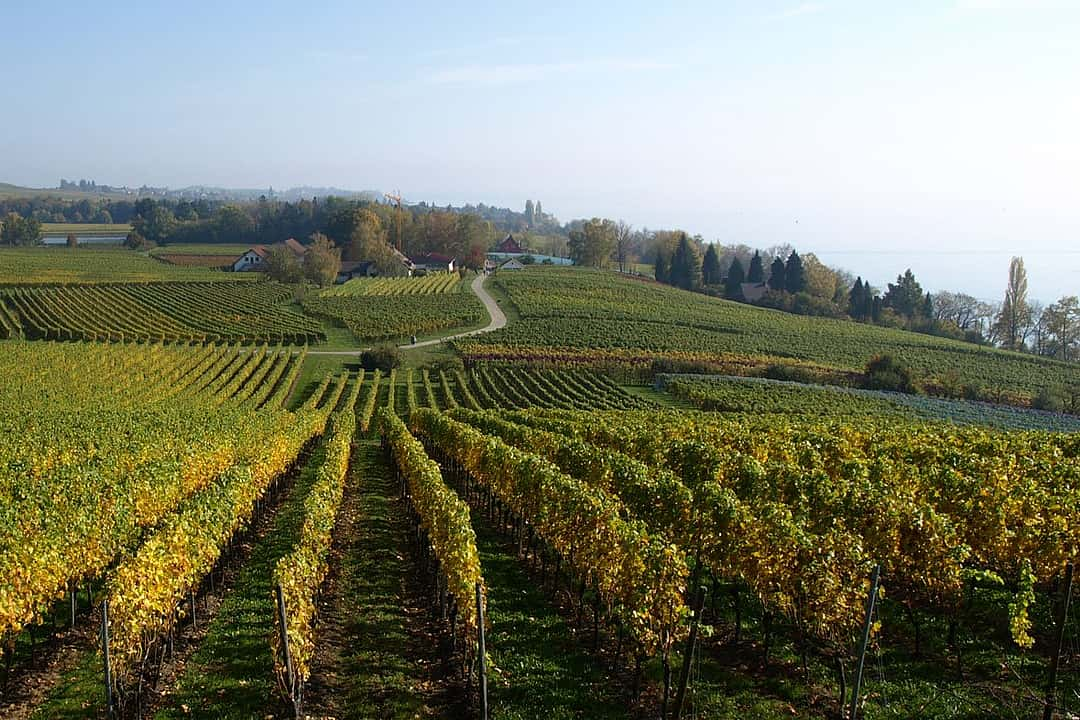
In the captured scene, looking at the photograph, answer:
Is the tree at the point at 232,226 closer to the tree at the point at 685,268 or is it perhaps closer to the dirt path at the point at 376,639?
the tree at the point at 685,268

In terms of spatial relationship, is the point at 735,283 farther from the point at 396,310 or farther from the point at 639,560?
the point at 639,560

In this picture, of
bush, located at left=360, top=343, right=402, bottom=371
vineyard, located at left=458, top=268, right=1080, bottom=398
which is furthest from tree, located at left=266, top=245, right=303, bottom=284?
bush, located at left=360, top=343, right=402, bottom=371

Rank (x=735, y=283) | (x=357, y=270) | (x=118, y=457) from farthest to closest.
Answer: (x=357, y=270)
(x=735, y=283)
(x=118, y=457)

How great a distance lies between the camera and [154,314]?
284 ft

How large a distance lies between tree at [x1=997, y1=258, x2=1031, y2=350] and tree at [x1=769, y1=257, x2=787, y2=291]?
31.3 meters

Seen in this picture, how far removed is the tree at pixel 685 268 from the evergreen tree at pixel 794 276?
15.4 meters

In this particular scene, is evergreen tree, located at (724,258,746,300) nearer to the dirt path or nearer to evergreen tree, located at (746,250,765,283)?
evergreen tree, located at (746,250,765,283)

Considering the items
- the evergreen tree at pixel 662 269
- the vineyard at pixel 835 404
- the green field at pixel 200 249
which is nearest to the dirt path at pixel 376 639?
the vineyard at pixel 835 404

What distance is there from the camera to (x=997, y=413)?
175 feet

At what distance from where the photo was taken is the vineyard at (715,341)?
73688 millimetres

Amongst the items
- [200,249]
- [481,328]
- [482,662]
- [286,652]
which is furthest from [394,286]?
[482,662]

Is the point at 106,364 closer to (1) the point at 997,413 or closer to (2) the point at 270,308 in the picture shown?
(2) the point at 270,308

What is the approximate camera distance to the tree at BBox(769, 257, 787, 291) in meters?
126

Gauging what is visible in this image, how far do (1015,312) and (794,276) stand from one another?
31.2m
